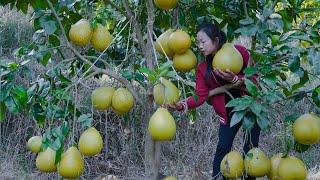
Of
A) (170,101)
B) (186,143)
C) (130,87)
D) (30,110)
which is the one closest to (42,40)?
(30,110)

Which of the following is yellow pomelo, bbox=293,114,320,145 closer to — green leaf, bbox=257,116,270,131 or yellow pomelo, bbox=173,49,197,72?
green leaf, bbox=257,116,270,131

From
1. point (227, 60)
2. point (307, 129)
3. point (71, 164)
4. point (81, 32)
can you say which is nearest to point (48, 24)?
point (81, 32)

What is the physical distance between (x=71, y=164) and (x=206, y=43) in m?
0.94

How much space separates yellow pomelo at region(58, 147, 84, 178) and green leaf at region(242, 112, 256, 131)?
1.97 ft

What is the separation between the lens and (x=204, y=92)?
2469mm

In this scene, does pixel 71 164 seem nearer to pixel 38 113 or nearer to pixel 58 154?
pixel 58 154

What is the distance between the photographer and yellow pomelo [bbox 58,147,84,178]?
1.88m

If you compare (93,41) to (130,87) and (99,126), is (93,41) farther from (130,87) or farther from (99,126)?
(99,126)

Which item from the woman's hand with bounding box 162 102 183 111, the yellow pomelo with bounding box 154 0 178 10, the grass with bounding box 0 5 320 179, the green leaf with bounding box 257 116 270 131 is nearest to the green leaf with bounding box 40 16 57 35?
the yellow pomelo with bounding box 154 0 178 10

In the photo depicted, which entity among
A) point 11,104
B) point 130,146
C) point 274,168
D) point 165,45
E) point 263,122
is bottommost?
point 130,146

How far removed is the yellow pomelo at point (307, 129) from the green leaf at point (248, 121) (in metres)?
0.22

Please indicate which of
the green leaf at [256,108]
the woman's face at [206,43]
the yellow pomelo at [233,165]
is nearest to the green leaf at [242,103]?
the green leaf at [256,108]

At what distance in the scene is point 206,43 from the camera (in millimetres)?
2484

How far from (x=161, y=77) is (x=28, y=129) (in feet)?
10.2
